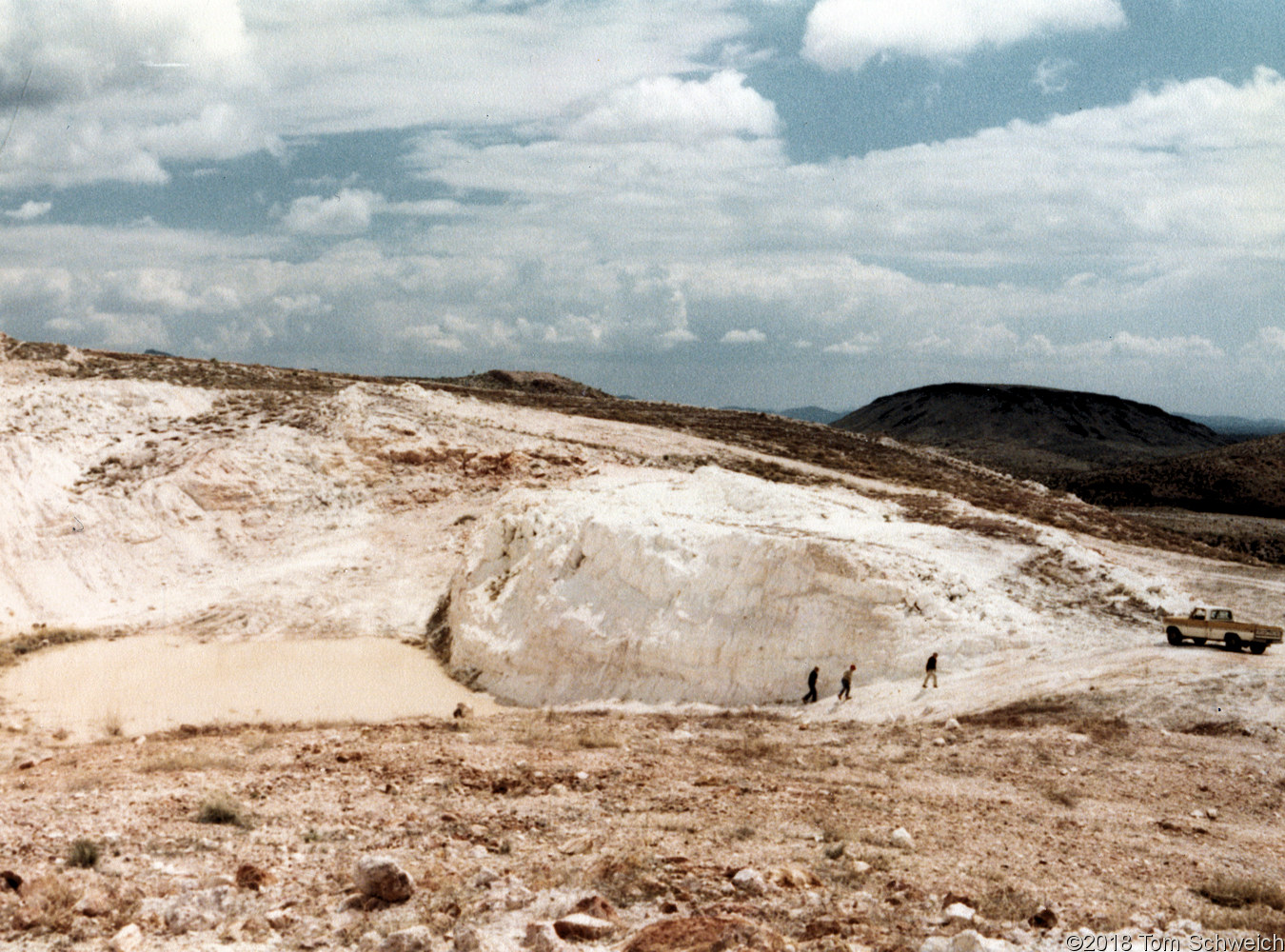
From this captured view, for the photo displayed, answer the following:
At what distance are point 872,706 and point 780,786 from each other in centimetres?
546

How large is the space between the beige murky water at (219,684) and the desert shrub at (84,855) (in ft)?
34.2

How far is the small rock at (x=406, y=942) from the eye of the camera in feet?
23.3

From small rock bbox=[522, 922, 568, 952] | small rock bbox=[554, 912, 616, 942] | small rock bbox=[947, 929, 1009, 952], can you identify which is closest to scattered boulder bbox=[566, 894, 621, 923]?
small rock bbox=[554, 912, 616, 942]

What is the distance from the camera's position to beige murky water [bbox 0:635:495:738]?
65.6ft

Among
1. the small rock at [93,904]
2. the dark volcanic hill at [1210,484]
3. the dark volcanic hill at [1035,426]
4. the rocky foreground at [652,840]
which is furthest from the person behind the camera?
the dark volcanic hill at [1035,426]

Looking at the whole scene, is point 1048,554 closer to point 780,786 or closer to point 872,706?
point 872,706

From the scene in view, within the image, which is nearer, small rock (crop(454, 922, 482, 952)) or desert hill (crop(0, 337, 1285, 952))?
small rock (crop(454, 922, 482, 952))

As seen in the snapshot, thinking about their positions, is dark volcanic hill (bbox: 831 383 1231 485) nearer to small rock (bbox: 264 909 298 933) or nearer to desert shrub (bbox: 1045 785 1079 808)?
desert shrub (bbox: 1045 785 1079 808)

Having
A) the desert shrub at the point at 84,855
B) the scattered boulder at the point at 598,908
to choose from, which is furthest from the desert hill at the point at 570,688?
the scattered boulder at the point at 598,908

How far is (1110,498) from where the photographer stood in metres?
68.7

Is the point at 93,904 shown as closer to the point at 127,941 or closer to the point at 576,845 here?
the point at 127,941

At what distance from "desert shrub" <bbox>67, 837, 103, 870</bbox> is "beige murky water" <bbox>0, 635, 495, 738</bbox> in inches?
410

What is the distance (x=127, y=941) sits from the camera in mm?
7133

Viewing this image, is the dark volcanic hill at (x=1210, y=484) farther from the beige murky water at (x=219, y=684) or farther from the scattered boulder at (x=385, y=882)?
the scattered boulder at (x=385, y=882)
